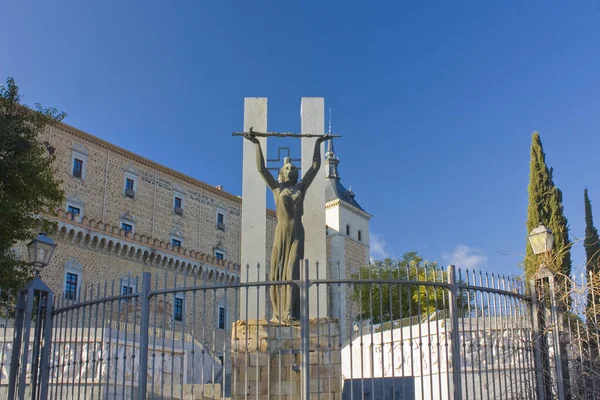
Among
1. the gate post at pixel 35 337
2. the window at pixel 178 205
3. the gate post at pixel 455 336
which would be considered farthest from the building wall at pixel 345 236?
the gate post at pixel 455 336

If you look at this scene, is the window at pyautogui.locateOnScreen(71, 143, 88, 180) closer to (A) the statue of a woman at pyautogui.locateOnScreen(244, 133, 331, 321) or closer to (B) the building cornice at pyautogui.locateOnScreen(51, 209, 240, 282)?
(B) the building cornice at pyautogui.locateOnScreen(51, 209, 240, 282)

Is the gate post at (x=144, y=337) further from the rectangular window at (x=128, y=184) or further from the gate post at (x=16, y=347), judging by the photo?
the rectangular window at (x=128, y=184)

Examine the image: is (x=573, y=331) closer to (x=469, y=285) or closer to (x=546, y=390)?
(x=546, y=390)

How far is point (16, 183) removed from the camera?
14.3 metres

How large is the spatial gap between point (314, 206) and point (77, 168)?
25739 mm

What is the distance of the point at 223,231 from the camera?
139 feet

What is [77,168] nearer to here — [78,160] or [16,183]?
[78,160]

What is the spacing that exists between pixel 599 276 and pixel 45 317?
6.31 metres

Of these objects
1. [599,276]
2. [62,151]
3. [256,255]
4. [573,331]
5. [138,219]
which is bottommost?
[573,331]

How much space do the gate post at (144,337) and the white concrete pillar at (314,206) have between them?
4.55 meters

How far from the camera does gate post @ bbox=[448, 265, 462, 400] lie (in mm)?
6074

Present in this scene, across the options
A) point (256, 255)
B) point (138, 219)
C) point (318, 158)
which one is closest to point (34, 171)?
point (256, 255)

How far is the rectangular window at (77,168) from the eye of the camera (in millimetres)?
33875

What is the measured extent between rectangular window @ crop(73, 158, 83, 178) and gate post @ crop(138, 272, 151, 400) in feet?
95.7
